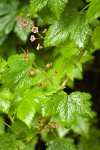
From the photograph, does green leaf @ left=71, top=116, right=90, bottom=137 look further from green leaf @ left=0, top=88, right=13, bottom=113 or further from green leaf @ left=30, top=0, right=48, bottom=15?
green leaf @ left=30, top=0, right=48, bottom=15

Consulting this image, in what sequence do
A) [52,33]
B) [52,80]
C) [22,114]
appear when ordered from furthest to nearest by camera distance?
[52,80], [52,33], [22,114]

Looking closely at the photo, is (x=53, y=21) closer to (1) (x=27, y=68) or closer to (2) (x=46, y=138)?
(1) (x=27, y=68)

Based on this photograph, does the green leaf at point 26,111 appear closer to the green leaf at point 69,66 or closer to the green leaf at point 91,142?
the green leaf at point 69,66

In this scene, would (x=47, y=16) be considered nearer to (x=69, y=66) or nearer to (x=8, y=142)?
(x=69, y=66)

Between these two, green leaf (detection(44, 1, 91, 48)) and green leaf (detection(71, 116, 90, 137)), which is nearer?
green leaf (detection(44, 1, 91, 48))

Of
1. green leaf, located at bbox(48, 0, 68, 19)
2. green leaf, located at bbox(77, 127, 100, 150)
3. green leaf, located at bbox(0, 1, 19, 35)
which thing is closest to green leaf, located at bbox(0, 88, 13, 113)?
green leaf, located at bbox(48, 0, 68, 19)

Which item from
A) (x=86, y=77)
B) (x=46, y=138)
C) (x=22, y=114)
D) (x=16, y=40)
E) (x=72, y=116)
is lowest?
(x=86, y=77)

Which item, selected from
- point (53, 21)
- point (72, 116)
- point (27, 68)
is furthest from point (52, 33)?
point (72, 116)

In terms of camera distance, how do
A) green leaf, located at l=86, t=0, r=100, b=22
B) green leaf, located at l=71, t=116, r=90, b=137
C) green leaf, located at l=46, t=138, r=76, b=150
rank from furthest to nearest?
green leaf, located at l=71, t=116, r=90, b=137 → green leaf, located at l=46, t=138, r=76, b=150 → green leaf, located at l=86, t=0, r=100, b=22
